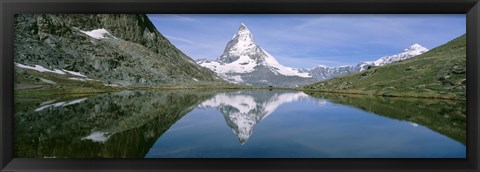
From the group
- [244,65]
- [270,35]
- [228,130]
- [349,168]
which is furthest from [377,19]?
[244,65]

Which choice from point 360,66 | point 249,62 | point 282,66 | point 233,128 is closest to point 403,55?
point 360,66

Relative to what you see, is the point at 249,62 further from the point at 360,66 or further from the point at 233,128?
the point at 233,128

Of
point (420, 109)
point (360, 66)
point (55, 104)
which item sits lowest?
point (420, 109)

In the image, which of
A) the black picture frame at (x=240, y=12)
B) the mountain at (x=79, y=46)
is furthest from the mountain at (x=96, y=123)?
the mountain at (x=79, y=46)

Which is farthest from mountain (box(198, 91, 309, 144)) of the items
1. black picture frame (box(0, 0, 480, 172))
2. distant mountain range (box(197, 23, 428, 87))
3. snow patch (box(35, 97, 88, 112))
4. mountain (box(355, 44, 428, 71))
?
snow patch (box(35, 97, 88, 112))

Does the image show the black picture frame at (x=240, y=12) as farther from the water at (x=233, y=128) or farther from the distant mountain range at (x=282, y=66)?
the distant mountain range at (x=282, y=66)

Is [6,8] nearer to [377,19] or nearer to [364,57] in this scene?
[377,19]
